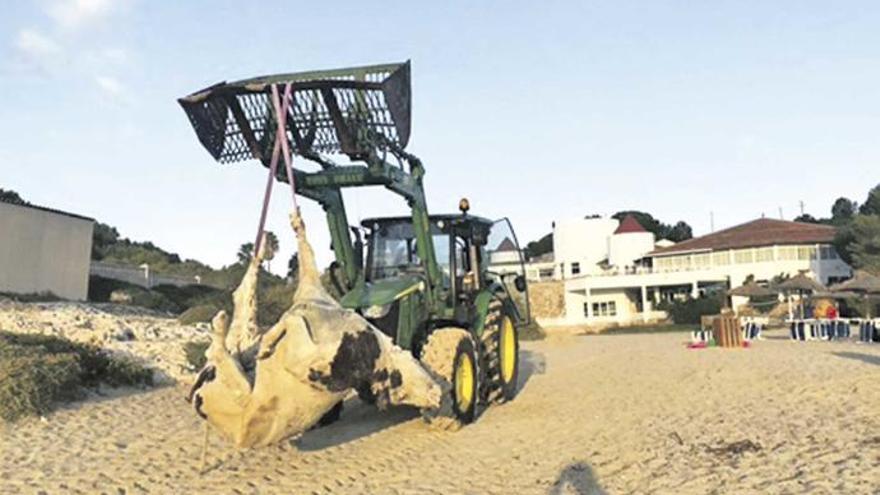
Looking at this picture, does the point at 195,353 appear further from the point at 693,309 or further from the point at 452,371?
the point at 693,309

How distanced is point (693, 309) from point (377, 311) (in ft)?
126

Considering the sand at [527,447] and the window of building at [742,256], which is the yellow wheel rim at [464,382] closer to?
the sand at [527,447]

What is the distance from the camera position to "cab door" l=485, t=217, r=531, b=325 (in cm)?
1188

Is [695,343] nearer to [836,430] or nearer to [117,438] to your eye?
[836,430]

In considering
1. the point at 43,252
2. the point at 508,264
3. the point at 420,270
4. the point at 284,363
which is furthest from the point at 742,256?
the point at 284,363

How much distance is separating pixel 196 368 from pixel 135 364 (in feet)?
3.86

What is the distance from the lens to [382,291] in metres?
9.65

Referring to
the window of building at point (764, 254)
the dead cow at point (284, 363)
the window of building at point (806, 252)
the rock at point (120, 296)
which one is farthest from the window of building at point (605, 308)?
the dead cow at point (284, 363)

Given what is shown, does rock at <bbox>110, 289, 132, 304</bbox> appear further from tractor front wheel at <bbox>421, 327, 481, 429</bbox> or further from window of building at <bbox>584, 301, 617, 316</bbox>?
window of building at <bbox>584, 301, 617, 316</bbox>

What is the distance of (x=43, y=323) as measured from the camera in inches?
733

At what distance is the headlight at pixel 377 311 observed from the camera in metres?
8.95

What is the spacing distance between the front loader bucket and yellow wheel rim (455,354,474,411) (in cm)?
269

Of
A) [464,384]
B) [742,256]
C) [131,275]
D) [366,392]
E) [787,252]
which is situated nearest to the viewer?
[366,392]

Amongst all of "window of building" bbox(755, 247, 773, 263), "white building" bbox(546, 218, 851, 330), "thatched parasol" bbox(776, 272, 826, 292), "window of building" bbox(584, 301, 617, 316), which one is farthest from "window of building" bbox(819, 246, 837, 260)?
"thatched parasol" bbox(776, 272, 826, 292)
